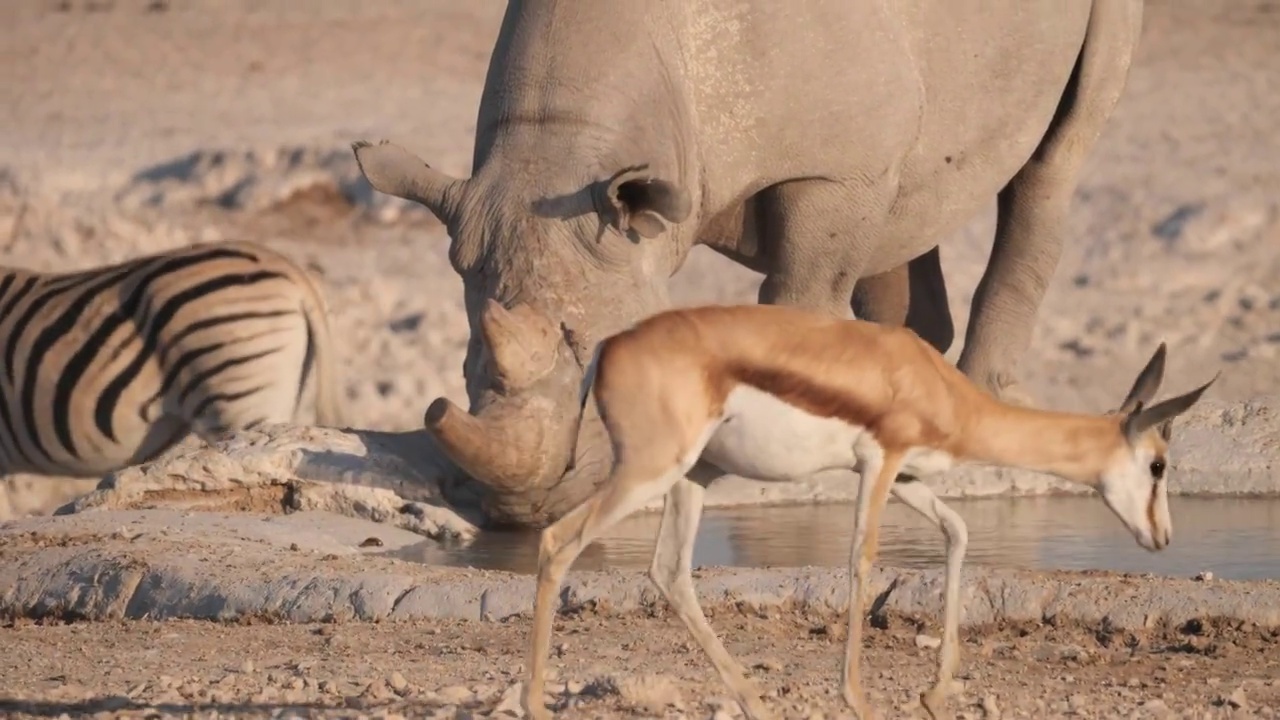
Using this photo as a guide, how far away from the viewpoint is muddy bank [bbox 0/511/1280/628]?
6824mm

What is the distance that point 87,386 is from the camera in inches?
420

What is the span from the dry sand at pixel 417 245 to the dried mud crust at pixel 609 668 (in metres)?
0.02

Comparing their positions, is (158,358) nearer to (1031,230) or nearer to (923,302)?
(923,302)

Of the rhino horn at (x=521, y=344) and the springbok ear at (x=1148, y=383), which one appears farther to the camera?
the rhino horn at (x=521, y=344)

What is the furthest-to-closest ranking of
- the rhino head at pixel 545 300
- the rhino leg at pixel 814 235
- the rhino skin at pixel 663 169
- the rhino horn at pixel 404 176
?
1. the rhino leg at pixel 814 235
2. the rhino horn at pixel 404 176
3. the rhino skin at pixel 663 169
4. the rhino head at pixel 545 300

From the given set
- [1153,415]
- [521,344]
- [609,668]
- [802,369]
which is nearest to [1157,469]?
[1153,415]

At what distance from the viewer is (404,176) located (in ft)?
27.7

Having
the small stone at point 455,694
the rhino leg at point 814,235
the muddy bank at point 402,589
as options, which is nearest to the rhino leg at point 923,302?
the rhino leg at point 814,235

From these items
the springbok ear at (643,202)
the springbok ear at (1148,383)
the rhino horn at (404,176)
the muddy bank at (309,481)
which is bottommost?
the muddy bank at (309,481)

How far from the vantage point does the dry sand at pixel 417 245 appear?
19.8 feet

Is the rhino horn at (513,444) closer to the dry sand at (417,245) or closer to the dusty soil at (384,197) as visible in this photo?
the dry sand at (417,245)

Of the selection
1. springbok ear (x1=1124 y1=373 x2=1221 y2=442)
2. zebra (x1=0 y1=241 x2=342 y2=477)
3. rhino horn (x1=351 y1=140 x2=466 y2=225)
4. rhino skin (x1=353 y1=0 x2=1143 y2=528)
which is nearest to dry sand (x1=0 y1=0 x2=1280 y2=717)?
zebra (x1=0 y1=241 x2=342 y2=477)

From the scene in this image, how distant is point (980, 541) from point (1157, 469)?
288 centimetres

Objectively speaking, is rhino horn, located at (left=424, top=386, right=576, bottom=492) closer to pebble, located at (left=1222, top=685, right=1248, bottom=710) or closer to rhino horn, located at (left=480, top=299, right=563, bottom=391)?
A: rhino horn, located at (left=480, top=299, right=563, bottom=391)
